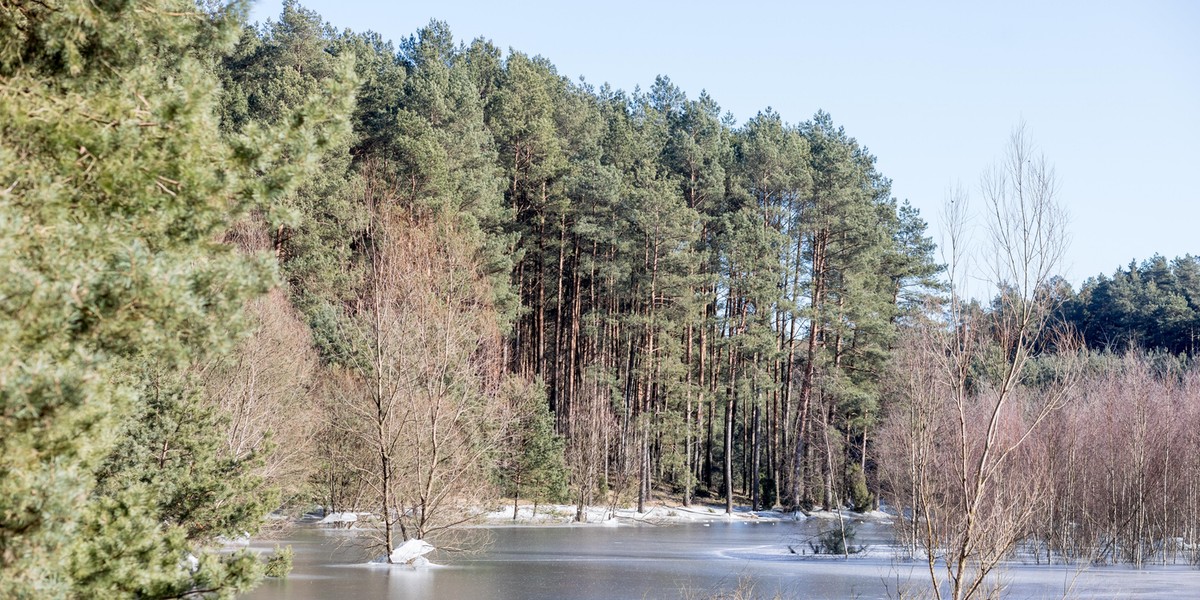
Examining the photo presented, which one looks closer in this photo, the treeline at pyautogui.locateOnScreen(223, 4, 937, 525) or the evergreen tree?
the evergreen tree

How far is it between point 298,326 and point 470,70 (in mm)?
33239

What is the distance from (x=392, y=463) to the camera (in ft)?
73.7

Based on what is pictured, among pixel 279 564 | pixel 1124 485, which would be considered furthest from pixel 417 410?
pixel 1124 485

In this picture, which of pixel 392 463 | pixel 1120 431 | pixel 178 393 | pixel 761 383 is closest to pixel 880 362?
pixel 761 383

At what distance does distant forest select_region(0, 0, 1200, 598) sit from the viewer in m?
6.41

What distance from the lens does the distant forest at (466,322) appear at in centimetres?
641

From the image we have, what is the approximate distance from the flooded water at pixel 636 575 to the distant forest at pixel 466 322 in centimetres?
136

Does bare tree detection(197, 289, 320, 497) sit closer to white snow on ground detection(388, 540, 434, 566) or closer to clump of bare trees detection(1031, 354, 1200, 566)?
white snow on ground detection(388, 540, 434, 566)

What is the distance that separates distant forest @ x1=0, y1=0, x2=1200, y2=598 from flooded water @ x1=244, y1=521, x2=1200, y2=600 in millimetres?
1360

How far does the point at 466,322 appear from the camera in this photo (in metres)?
25.4

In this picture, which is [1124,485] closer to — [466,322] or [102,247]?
[466,322]

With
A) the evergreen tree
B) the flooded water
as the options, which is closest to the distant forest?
the evergreen tree

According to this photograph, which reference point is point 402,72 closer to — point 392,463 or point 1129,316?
point 392,463

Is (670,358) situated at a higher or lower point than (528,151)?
lower
